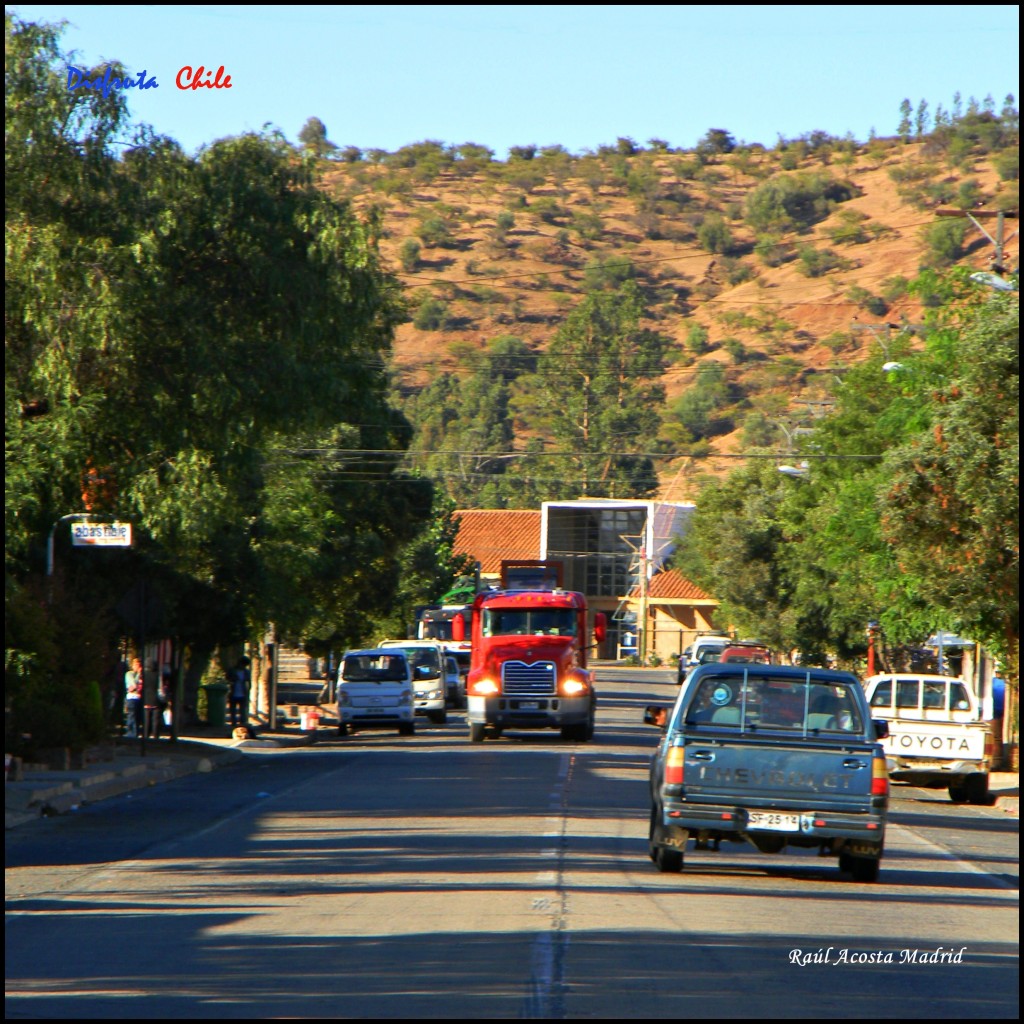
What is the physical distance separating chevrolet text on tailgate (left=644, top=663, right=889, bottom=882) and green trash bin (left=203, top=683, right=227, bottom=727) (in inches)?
1095

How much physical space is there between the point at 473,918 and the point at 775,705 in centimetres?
398

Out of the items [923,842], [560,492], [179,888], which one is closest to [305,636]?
[923,842]

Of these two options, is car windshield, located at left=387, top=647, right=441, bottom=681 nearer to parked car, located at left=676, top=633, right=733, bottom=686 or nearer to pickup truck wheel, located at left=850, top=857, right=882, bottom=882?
parked car, located at left=676, top=633, right=733, bottom=686

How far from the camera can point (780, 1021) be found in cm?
825

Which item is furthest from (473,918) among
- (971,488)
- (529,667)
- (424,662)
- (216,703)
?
(424,662)

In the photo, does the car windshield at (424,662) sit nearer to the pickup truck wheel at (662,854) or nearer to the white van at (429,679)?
the white van at (429,679)

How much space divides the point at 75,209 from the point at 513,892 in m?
11.7

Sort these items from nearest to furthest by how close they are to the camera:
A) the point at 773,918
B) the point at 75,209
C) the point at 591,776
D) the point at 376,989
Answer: the point at 376,989, the point at 773,918, the point at 75,209, the point at 591,776

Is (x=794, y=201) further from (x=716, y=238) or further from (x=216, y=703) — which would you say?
(x=216, y=703)

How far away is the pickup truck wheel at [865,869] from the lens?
14.4 metres

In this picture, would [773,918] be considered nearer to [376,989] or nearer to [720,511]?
[376,989]

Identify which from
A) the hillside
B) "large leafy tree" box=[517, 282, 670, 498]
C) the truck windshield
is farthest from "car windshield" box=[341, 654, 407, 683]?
the hillside

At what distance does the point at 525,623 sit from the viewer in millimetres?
37125

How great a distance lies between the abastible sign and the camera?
2328cm
